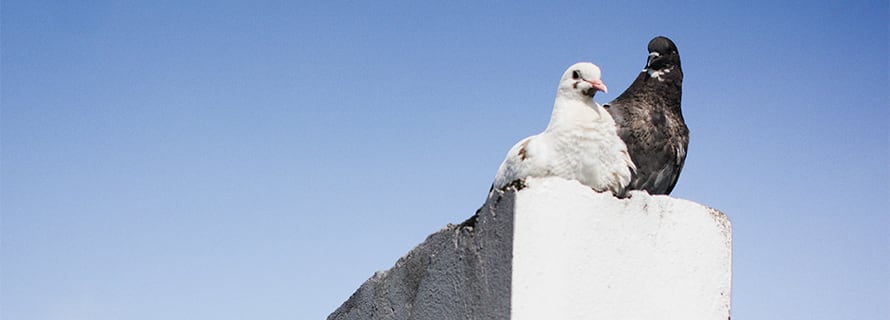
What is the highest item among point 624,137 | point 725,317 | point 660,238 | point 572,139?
point 624,137

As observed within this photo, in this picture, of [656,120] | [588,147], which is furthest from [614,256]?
[656,120]

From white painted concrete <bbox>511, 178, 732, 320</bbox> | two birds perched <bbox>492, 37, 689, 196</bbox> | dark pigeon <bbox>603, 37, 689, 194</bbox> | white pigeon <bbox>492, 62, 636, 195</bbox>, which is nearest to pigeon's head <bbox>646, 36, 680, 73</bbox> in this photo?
dark pigeon <bbox>603, 37, 689, 194</bbox>

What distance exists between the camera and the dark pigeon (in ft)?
13.1

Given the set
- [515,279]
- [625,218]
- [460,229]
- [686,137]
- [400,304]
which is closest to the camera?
[515,279]

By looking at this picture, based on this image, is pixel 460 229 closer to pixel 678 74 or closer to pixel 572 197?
pixel 572 197

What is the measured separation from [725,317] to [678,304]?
0.56ft

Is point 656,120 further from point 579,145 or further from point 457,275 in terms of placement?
point 457,275

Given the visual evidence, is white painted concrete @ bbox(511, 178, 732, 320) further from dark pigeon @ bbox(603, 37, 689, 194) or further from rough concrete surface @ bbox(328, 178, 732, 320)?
dark pigeon @ bbox(603, 37, 689, 194)

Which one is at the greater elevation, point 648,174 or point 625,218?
point 648,174

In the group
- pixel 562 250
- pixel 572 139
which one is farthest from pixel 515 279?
pixel 572 139

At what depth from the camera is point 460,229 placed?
3.25 m

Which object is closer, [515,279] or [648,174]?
[515,279]

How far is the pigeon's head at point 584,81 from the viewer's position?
11.0 ft

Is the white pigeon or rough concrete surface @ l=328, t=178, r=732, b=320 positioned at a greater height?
the white pigeon
